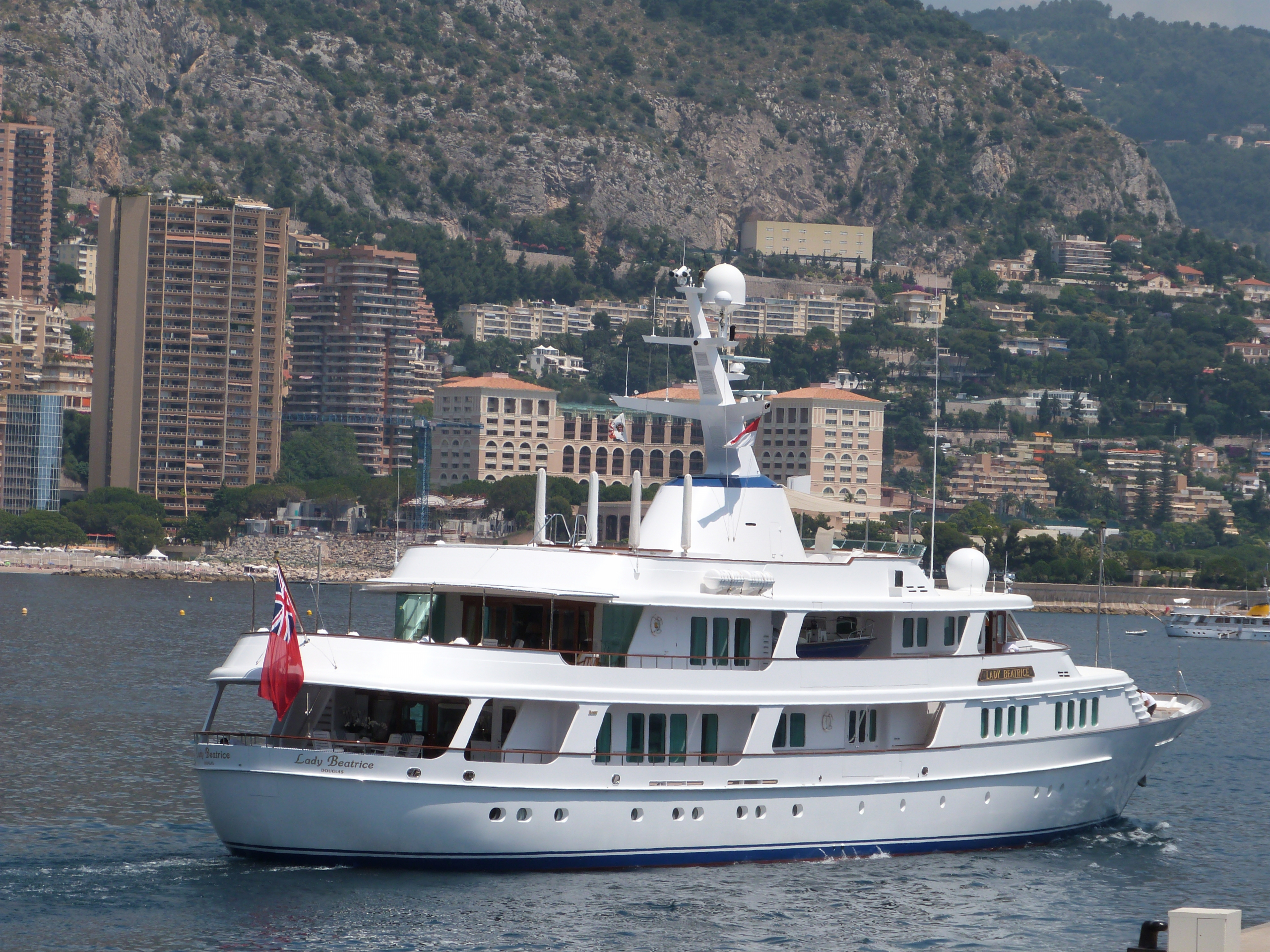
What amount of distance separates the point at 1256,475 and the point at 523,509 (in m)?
87.7

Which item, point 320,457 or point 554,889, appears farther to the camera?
point 320,457

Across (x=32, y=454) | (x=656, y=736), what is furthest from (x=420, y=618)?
(x=32, y=454)

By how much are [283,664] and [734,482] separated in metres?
7.54

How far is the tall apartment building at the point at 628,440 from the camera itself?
174 m

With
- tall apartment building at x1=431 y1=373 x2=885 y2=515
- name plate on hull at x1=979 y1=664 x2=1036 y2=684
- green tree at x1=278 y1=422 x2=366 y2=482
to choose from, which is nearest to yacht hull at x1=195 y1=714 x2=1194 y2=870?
name plate on hull at x1=979 y1=664 x2=1036 y2=684

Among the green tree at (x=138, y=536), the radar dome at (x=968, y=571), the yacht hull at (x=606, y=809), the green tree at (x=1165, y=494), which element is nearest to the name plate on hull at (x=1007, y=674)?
the yacht hull at (x=606, y=809)

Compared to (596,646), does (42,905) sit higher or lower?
lower

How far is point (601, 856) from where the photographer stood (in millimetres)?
24469

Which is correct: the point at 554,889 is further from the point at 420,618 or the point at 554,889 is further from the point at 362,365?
the point at 362,365

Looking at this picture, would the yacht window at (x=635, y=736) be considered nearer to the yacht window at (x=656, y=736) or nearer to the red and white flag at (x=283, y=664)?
the yacht window at (x=656, y=736)

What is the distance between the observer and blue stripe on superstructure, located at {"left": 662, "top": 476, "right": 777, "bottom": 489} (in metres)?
27.9

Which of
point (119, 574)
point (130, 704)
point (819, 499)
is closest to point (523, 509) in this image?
point (119, 574)

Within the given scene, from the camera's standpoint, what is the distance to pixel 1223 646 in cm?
10425

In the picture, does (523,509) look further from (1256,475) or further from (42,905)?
(42,905)
